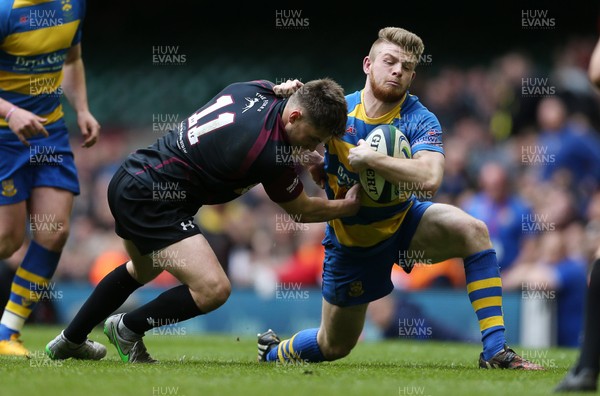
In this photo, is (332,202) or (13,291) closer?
(332,202)

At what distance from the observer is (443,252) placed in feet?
20.7

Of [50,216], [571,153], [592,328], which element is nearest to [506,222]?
[571,153]

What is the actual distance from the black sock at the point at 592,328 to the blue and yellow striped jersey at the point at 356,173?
1732 millimetres

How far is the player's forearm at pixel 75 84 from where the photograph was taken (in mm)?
7258

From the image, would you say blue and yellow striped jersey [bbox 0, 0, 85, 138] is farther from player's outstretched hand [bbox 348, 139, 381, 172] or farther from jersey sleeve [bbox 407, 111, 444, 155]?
jersey sleeve [bbox 407, 111, 444, 155]

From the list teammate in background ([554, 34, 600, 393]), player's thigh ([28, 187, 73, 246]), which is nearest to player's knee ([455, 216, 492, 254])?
teammate in background ([554, 34, 600, 393])

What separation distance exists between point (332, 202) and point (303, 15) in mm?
12284

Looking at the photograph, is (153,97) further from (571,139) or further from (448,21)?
(571,139)

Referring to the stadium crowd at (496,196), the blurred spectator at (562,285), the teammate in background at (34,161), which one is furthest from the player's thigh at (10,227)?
the blurred spectator at (562,285)

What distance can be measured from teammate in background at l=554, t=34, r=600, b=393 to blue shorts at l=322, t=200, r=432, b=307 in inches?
74.1

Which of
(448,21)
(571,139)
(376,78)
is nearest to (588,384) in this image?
(376,78)

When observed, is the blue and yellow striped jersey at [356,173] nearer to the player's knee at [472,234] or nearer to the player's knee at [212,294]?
the player's knee at [472,234]

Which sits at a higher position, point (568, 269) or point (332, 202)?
point (332, 202)

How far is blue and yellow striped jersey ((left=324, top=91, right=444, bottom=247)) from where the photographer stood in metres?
6.07
